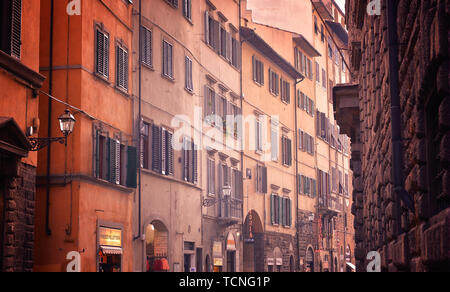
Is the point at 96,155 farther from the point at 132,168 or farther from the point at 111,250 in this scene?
the point at 111,250

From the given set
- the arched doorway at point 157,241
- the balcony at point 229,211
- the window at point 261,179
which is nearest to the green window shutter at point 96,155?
Answer: the arched doorway at point 157,241

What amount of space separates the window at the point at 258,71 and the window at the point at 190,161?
380 inches

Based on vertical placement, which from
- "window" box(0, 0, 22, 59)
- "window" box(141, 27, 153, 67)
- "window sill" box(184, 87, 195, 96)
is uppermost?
"window" box(141, 27, 153, 67)

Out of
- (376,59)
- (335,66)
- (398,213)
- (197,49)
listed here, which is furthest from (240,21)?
(398,213)

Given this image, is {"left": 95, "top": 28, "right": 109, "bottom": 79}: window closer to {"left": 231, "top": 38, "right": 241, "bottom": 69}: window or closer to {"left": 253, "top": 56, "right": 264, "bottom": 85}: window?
{"left": 231, "top": 38, "right": 241, "bottom": 69}: window

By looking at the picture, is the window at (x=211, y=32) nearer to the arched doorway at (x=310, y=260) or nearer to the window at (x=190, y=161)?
the window at (x=190, y=161)

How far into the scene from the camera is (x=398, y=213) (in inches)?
290

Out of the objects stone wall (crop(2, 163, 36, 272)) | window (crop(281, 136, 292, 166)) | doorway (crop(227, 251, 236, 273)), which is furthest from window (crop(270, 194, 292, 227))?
stone wall (crop(2, 163, 36, 272))

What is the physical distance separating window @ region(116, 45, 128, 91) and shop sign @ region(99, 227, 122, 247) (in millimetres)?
4018

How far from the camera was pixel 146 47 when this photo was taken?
23734mm

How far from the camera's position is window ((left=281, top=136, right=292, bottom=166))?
4062 centimetres
